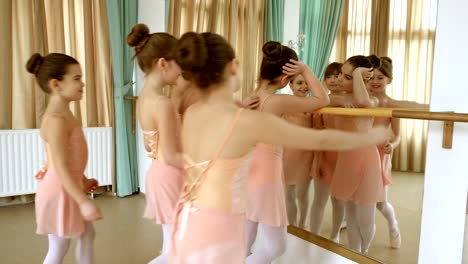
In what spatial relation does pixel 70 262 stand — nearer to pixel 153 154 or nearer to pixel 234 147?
pixel 153 154

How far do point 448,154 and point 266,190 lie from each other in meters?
0.75

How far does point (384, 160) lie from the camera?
196cm

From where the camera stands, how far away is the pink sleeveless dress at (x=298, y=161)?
2.23m

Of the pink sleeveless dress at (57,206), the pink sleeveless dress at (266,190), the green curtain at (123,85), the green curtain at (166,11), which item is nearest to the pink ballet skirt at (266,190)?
the pink sleeveless dress at (266,190)

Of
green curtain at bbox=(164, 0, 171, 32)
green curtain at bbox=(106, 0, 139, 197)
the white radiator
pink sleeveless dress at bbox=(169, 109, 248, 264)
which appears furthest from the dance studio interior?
green curtain at bbox=(106, 0, 139, 197)

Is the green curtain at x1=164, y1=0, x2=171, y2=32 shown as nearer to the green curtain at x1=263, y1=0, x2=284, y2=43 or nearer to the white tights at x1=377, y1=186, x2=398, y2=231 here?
the green curtain at x1=263, y1=0, x2=284, y2=43

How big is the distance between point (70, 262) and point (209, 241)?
1701 millimetres

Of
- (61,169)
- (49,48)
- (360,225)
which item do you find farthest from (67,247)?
(49,48)

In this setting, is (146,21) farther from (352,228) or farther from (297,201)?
(352,228)

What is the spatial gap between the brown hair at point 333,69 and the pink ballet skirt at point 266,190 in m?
0.60

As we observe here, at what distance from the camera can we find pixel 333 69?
7.30ft

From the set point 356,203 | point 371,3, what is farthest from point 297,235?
point 371,3

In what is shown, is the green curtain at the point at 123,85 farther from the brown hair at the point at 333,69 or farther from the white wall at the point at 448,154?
the white wall at the point at 448,154

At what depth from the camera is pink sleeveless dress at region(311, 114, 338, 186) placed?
217 cm
